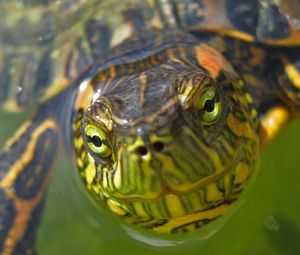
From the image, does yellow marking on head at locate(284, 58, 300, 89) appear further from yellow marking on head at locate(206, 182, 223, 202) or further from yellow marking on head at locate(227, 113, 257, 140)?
yellow marking on head at locate(206, 182, 223, 202)

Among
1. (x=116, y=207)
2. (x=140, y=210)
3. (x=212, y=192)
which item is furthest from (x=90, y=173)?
(x=212, y=192)

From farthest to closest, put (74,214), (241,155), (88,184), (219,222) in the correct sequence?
1. (74,214)
2. (219,222)
3. (88,184)
4. (241,155)

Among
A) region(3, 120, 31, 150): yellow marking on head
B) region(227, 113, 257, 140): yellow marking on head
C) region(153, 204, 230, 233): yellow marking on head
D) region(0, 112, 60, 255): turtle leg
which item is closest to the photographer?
region(227, 113, 257, 140): yellow marking on head

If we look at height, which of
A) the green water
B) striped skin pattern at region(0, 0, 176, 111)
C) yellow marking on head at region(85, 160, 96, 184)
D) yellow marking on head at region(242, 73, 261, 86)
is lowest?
the green water

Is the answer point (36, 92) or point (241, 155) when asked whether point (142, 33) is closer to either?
point (36, 92)

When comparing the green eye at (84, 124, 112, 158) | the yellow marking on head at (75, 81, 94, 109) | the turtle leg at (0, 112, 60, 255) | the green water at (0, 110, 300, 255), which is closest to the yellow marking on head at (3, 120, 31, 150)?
the turtle leg at (0, 112, 60, 255)

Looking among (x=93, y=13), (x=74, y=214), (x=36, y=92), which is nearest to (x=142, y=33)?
(x=93, y=13)

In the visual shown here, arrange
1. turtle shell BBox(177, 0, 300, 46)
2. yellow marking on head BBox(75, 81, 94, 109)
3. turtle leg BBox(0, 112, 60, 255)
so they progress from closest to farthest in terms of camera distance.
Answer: yellow marking on head BBox(75, 81, 94, 109)
turtle shell BBox(177, 0, 300, 46)
turtle leg BBox(0, 112, 60, 255)

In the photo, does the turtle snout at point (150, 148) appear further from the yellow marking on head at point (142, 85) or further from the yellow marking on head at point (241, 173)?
the yellow marking on head at point (241, 173)

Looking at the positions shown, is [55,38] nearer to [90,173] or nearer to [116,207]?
[90,173]
